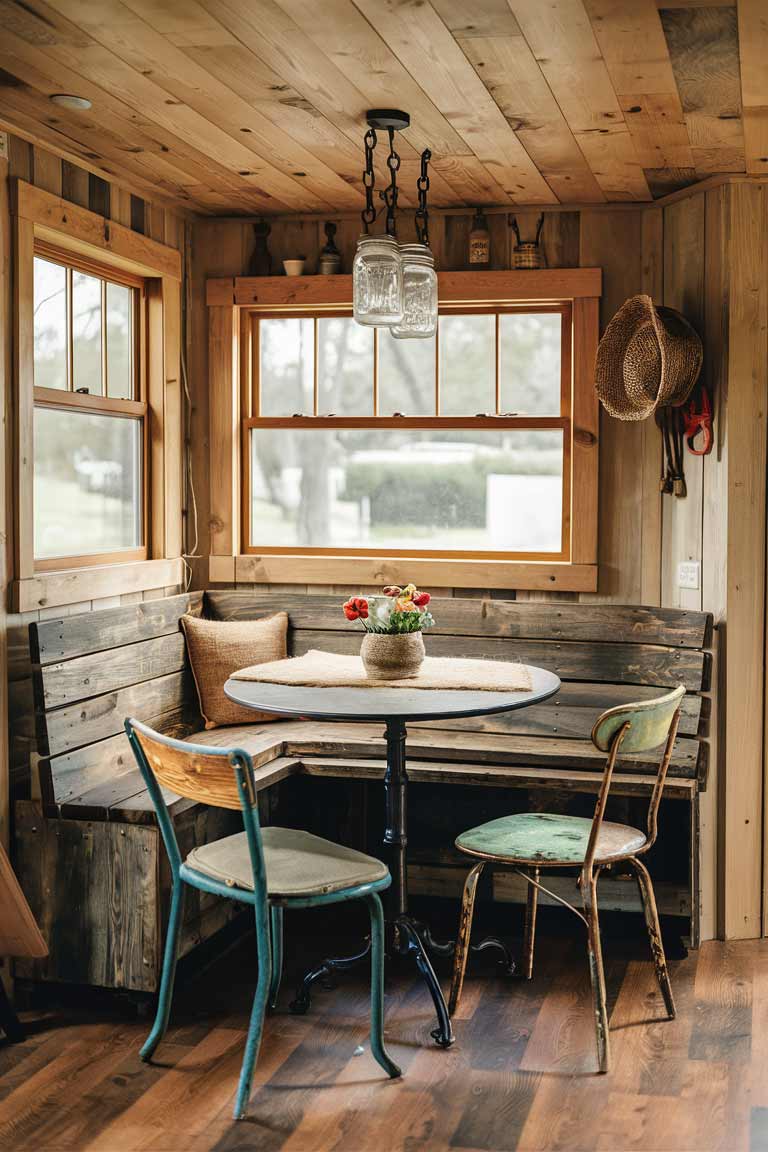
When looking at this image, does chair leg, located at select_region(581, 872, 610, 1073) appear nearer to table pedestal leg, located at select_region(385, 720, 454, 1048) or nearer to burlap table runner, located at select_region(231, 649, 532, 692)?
table pedestal leg, located at select_region(385, 720, 454, 1048)

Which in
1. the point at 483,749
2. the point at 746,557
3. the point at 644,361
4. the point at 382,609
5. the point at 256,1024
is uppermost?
the point at 644,361

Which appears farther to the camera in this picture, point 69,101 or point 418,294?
point 418,294

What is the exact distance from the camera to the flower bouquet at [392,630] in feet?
11.1

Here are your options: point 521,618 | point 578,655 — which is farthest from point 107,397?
point 578,655

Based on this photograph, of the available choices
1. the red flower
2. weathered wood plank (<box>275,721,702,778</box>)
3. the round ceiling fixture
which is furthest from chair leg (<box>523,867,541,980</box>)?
the round ceiling fixture

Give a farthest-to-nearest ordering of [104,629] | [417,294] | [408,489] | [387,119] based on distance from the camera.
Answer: [408,489], [104,629], [417,294], [387,119]

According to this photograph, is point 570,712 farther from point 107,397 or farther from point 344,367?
point 107,397

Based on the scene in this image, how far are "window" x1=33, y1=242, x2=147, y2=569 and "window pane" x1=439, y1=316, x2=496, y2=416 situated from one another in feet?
3.69

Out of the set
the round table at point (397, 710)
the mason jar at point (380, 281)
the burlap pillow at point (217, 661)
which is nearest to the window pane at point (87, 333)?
the burlap pillow at point (217, 661)

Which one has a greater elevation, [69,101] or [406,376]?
[69,101]

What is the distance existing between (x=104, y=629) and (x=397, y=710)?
1.20m

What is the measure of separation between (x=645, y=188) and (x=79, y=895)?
2.88 metres

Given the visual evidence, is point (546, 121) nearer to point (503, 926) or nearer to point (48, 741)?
point (48, 741)

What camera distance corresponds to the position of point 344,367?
4609mm
